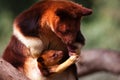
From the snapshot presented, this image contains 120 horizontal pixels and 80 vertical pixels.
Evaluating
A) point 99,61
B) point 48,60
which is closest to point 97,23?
point 99,61

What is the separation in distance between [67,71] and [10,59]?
7.0 inches

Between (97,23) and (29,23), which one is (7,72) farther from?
(97,23)

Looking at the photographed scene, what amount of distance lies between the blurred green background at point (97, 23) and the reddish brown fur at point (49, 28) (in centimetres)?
398

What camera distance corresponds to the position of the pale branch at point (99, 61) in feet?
12.9

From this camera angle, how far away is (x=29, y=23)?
175 cm

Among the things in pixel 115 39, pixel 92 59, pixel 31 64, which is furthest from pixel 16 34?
pixel 115 39

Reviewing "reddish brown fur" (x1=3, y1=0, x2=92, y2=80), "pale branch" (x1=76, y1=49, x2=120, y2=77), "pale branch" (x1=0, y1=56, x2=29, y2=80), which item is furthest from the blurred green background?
"pale branch" (x1=0, y1=56, x2=29, y2=80)

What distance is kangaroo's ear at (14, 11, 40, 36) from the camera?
173cm

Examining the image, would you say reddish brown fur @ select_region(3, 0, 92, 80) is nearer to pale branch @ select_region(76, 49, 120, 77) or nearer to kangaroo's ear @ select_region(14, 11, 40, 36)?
kangaroo's ear @ select_region(14, 11, 40, 36)

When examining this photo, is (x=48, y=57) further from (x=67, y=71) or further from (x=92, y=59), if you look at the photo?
(x=92, y=59)

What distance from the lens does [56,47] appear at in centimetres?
179

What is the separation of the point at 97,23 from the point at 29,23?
4.54 meters

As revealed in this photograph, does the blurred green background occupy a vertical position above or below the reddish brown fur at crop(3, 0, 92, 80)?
below

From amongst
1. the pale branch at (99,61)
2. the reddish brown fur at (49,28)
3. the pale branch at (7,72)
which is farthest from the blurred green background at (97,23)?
the pale branch at (7,72)
